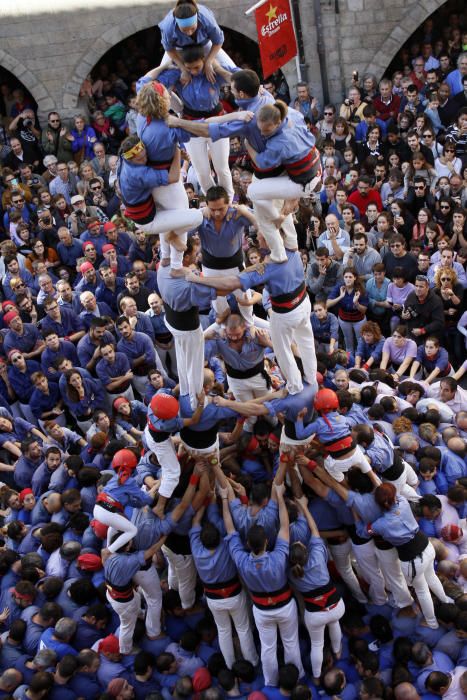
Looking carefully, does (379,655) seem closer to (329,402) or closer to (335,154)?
(329,402)

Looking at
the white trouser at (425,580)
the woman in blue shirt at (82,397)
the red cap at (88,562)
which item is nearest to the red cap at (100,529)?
the red cap at (88,562)

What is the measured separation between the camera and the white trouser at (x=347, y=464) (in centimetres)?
693

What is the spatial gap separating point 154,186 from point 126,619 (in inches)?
133

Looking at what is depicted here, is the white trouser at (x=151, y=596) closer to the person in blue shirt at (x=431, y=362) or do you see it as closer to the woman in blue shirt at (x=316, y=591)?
the woman in blue shirt at (x=316, y=591)

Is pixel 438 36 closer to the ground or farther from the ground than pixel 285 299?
farther from the ground

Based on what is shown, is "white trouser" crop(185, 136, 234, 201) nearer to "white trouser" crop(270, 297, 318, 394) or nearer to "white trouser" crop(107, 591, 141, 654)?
"white trouser" crop(270, 297, 318, 394)

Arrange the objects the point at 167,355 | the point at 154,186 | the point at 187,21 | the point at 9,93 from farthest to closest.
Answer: the point at 9,93 < the point at 167,355 < the point at 187,21 < the point at 154,186

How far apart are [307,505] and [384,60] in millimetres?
10561

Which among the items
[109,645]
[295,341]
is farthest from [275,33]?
[109,645]

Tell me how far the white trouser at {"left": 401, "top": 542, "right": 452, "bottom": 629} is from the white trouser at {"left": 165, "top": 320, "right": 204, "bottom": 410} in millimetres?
2114

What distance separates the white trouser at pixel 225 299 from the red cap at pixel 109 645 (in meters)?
2.81

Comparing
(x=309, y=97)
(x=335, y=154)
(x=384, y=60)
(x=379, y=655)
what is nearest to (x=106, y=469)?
(x=379, y=655)

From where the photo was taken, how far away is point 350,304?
34.7 ft

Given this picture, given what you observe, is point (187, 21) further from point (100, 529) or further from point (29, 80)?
point (29, 80)
